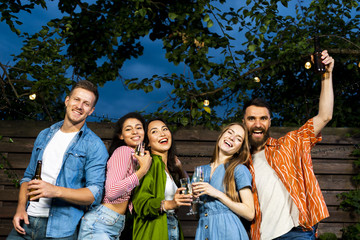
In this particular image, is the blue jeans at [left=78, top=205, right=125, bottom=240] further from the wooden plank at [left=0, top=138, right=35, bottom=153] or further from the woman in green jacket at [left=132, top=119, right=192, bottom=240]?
the wooden plank at [left=0, top=138, right=35, bottom=153]

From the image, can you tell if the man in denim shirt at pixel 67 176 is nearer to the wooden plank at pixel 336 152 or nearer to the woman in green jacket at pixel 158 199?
the woman in green jacket at pixel 158 199

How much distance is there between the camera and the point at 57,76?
4906 mm

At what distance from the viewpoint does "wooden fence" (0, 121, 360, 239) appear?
16.0 feet

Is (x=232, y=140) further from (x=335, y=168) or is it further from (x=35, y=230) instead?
(x=335, y=168)

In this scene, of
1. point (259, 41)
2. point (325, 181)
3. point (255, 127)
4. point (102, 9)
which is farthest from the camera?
point (102, 9)

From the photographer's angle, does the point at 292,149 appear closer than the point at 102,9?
Yes

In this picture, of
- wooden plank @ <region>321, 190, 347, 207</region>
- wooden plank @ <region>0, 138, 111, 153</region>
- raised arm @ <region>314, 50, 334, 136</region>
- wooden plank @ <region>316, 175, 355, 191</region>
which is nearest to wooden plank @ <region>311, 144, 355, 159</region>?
wooden plank @ <region>316, 175, 355, 191</region>

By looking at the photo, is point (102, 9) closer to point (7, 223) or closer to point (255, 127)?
point (7, 223)

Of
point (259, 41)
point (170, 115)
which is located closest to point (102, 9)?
point (170, 115)

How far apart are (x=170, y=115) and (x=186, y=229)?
5.37 ft

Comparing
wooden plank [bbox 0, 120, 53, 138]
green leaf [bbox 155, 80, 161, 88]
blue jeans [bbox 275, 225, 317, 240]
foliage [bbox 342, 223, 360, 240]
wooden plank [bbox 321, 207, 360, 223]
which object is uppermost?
green leaf [bbox 155, 80, 161, 88]

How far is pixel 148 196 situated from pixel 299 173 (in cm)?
124

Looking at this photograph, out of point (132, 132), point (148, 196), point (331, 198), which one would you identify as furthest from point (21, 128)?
point (331, 198)

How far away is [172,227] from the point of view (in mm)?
2932
